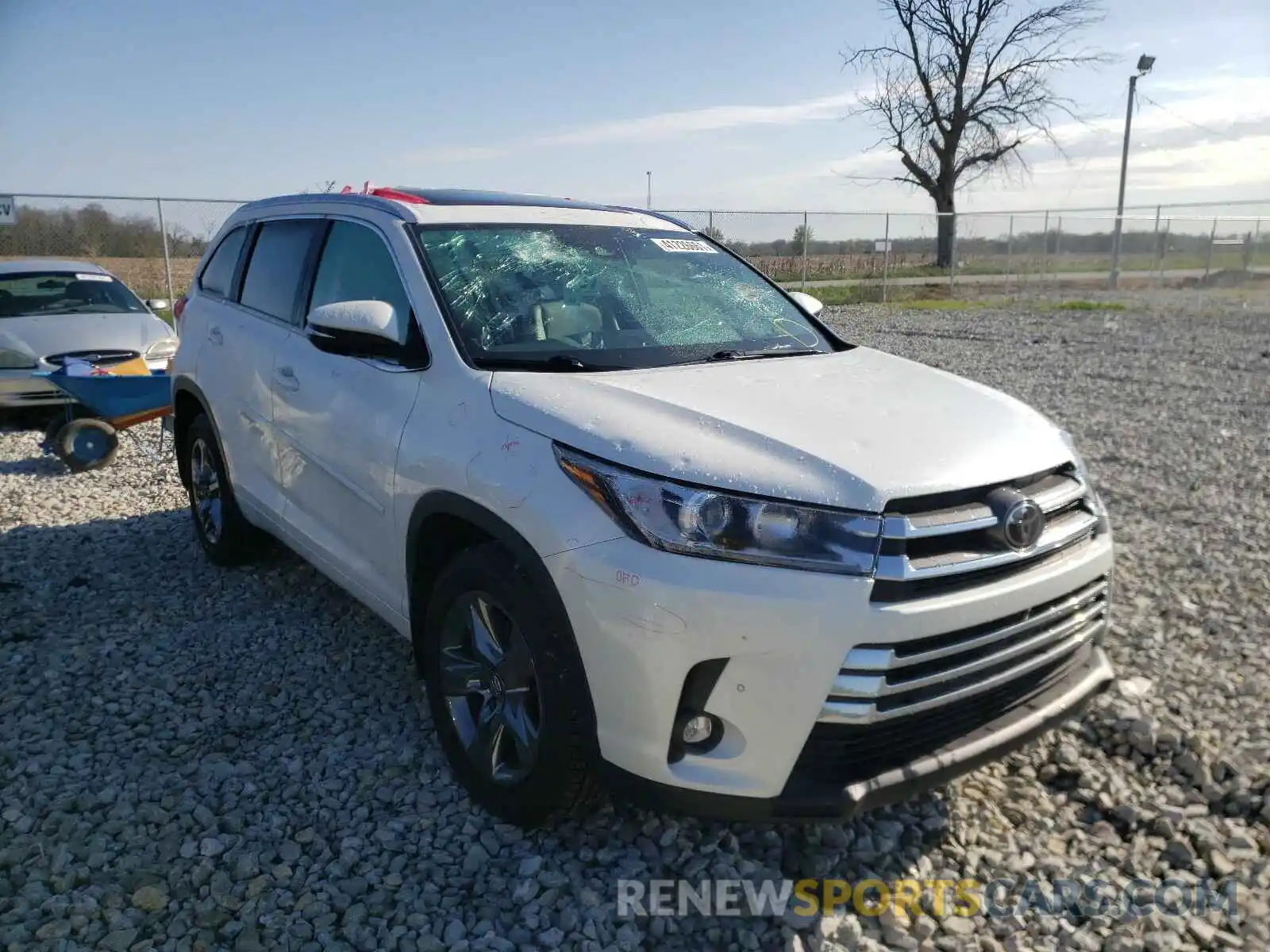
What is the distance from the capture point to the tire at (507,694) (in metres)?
2.54

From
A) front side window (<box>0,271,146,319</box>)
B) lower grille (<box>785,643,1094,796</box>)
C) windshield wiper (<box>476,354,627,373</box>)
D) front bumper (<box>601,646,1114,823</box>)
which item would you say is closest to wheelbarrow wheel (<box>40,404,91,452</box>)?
front side window (<box>0,271,146,319</box>)

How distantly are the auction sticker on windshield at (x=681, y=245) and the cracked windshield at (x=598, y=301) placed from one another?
1 centimetres

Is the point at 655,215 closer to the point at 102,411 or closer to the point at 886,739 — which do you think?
the point at 886,739

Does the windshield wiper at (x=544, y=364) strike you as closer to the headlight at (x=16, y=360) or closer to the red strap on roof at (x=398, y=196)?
the red strap on roof at (x=398, y=196)

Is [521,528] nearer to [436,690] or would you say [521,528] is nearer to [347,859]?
[436,690]

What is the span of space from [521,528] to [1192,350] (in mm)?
14894

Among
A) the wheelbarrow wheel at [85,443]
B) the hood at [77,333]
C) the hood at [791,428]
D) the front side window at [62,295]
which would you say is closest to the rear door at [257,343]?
the hood at [791,428]

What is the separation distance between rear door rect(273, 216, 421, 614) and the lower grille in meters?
1.55

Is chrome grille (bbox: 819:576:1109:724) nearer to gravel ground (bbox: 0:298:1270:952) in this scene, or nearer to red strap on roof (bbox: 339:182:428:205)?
gravel ground (bbox: 0:298:1270:952)

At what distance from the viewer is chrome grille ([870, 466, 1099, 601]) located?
233 cm

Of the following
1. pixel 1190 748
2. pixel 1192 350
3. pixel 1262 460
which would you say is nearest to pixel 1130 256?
pixel 1192 350

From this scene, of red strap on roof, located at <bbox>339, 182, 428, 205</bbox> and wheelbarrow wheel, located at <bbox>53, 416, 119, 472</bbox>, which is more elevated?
red strap on roof, located at <bbox>339, 182, 428, 205</bbox>

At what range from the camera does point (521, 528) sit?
258 centimetres

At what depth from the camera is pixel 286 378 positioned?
4.00 m
